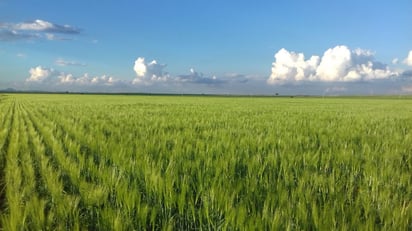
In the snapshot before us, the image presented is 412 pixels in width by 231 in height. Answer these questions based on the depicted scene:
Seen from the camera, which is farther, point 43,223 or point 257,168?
point 257,168

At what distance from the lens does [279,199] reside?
9.57 feet

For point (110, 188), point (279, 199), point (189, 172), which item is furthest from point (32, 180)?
point (279, 199)

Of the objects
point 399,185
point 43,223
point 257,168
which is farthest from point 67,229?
point 399,185

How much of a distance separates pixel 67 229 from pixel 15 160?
3.29m

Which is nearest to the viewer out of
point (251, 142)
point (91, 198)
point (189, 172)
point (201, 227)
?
point (201, 227)

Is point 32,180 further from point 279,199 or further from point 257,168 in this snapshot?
point 279,199

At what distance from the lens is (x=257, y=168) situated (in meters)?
4.20

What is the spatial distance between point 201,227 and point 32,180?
262cm

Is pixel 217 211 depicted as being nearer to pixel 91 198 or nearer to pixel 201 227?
pixel 201 227

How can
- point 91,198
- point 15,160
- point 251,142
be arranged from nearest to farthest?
point 91,198 < point 15,160 < point 251,142

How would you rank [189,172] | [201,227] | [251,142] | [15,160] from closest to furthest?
[201,227] → [189,172] → [15,160] → [251,142]

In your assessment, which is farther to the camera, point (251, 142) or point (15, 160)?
point (251, 142)

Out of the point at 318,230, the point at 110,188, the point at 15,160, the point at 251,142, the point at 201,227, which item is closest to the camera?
the point at 318,230

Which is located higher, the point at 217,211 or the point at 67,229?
the point at 217,211
